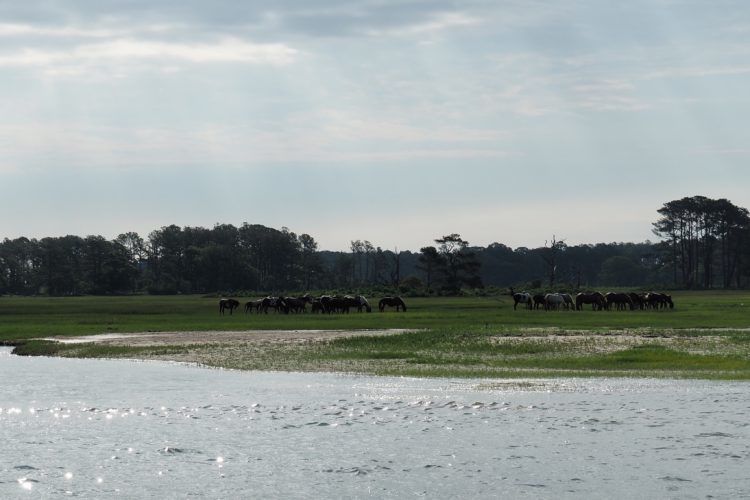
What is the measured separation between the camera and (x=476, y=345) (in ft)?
132

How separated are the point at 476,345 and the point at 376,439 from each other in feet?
66.1

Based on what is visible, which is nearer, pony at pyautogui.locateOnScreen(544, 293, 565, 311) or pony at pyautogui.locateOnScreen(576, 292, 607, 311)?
pony at pyautogui.locateOnScreen(576, 292, 607, 311)

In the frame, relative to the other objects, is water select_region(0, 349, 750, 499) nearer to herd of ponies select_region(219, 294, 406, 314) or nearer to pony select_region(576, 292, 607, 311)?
herd of ponies select_region(219, 294, 406, 314)

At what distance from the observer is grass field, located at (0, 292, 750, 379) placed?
32938 millimetres

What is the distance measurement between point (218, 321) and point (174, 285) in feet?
A: 362

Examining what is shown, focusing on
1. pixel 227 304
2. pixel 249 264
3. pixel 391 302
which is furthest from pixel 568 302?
pixel 249 264

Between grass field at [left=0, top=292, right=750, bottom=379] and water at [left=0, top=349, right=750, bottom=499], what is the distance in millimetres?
4062

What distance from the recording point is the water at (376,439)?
1653cm

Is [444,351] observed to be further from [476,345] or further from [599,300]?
[599,300]

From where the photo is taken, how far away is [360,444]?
19969mm

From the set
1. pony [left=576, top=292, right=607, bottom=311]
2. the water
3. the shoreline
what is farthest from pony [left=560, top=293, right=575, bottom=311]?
the water

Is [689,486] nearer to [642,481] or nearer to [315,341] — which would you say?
[642,481]

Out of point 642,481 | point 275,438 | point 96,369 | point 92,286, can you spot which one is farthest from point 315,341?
point 92,286

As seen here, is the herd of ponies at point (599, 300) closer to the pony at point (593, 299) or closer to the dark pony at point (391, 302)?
the pony at point (593, 299)
